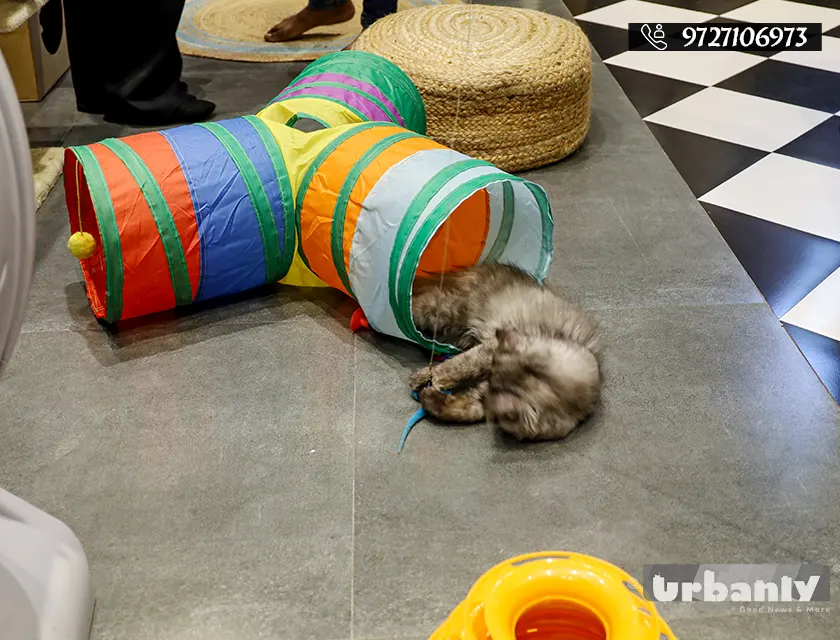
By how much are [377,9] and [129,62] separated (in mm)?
931

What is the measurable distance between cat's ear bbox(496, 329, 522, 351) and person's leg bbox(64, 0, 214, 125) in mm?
1433

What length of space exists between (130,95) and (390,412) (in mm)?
1477

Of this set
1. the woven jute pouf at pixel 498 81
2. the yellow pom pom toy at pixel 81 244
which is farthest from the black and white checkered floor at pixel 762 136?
the yellow pom pom toy at pixel 81 244

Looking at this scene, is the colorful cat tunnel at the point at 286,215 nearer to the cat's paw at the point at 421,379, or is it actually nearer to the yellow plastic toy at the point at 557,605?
the cat's paw at the point at 421,379

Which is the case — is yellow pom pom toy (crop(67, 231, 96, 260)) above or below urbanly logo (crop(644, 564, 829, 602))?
above

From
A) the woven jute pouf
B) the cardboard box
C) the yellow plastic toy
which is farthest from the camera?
the cardboard box

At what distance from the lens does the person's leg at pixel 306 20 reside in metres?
3.19

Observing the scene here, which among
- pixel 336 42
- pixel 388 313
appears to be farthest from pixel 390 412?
pixel 336 42

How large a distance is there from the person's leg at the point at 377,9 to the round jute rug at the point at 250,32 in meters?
0.12

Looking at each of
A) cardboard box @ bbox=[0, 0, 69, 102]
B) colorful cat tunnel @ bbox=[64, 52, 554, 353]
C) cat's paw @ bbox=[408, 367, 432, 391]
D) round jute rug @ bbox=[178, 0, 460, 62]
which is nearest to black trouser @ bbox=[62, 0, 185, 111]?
cardboard box @ bbox=[0, 0, 69, 102]

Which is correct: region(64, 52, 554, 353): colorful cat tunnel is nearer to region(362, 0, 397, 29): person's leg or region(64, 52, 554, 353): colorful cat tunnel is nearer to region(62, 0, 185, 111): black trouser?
region(62, 0, 185, 111): black trouser

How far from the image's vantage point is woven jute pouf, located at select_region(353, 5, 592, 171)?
7.32 feet

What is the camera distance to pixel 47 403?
61.1 inches

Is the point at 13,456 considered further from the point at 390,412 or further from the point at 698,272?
the point at 698,272
